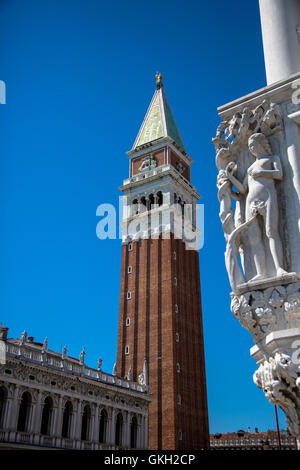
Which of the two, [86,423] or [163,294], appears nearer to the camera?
[86,423]

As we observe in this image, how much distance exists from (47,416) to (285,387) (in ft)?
82.0

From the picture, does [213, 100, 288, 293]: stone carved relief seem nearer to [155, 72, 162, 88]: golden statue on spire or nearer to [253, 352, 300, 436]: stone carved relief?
[253, 352, 300, 436]: stone carved relief

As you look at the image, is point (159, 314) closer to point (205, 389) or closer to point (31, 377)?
point (205, 389)

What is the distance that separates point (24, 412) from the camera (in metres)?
24.5

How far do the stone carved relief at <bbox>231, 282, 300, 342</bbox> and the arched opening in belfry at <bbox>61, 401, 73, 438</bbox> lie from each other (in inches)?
1019

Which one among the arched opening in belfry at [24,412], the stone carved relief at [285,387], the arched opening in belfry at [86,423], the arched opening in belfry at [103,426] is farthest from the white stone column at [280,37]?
the arched opening in belfry at [103,426]

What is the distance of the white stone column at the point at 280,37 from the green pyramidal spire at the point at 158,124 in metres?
45.2

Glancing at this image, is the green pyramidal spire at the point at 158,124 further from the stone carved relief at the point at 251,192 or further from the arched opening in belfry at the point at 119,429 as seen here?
the stone carved relief at the point at 251,192

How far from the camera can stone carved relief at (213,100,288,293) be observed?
4.13 meters

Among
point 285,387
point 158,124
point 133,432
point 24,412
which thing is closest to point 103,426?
point 133,432

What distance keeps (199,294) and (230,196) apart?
140ft

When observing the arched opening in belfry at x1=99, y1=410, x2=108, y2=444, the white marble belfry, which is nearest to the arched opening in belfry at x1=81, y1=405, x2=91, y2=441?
the arched opening in belfry at x1=99, y1=410, x2=108, y2=444

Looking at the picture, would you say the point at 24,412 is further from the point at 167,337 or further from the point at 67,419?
the point at 167,337
